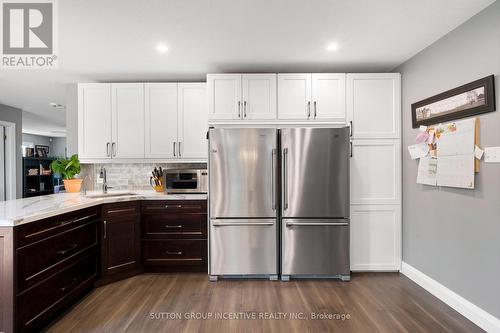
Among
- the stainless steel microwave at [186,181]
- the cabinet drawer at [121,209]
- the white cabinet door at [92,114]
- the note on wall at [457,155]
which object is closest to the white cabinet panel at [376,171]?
the note on wall at [457,155]

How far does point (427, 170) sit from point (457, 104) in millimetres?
661

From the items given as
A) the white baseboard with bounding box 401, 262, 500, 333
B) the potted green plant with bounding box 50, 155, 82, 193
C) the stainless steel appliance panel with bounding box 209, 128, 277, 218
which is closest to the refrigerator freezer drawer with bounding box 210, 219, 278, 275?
the stainless steel appliance panel with bounding box 209, 128, 277, 218

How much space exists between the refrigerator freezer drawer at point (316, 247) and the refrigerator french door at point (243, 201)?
0.19m

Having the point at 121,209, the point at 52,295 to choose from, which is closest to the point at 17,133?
the point at 121,209

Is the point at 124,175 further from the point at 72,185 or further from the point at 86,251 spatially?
the point at 86,251

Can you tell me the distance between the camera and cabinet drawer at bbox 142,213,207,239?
2848 millimetres

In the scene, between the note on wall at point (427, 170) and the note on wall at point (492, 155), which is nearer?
the note on wall at point (492, 155)

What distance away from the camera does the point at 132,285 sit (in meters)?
2.61

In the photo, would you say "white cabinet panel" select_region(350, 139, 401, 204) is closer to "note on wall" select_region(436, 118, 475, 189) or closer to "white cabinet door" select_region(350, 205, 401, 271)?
"white cabinet door" select_region(350, 205, 401, 271)

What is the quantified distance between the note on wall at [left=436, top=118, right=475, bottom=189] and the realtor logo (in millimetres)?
3349

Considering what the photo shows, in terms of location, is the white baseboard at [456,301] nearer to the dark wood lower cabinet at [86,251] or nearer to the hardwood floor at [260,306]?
the hardwood floor at [260,306]

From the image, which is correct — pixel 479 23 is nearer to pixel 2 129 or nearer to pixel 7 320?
pixel 7 320

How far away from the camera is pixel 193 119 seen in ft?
10.5

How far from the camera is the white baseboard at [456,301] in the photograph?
1.83 m
